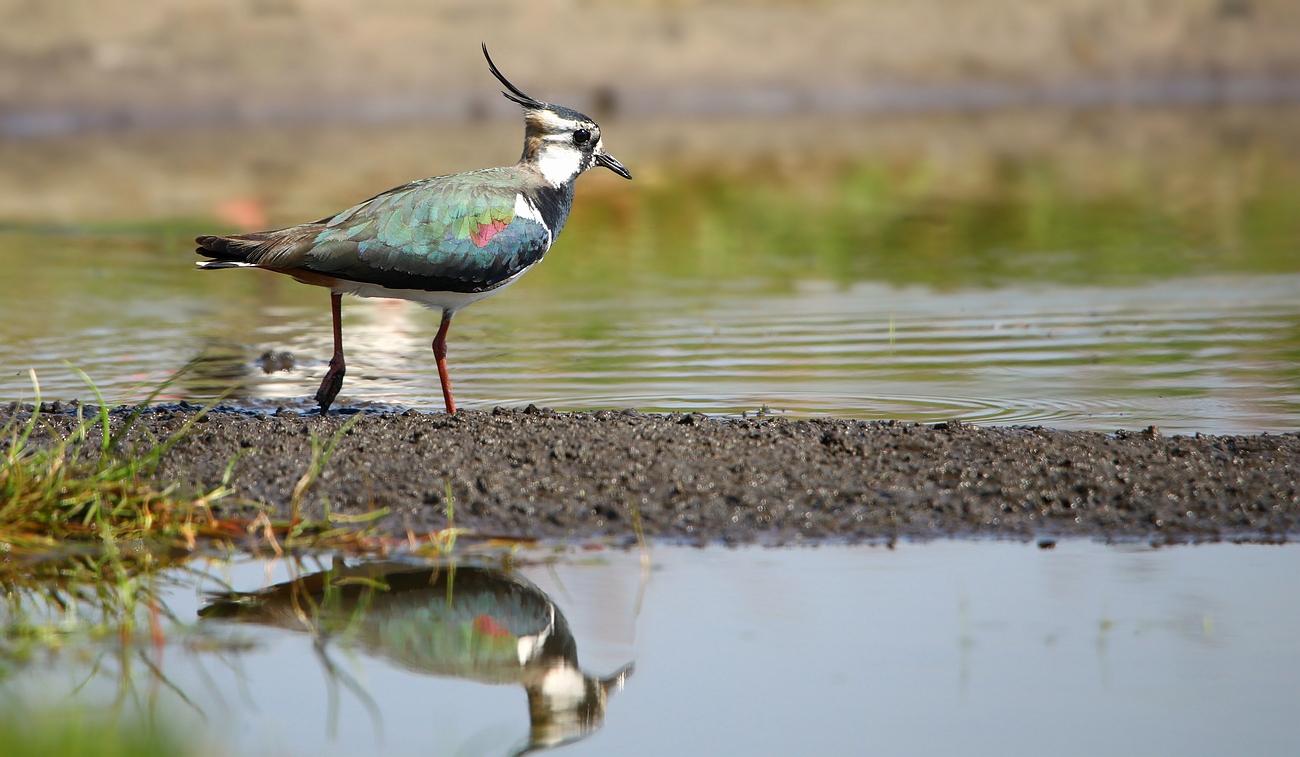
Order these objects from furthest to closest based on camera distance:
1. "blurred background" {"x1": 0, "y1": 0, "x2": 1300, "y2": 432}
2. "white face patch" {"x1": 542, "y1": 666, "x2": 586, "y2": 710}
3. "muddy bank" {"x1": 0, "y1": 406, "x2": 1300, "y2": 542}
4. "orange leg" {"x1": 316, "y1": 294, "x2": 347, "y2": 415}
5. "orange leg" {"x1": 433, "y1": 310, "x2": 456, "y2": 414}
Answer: "blurred background" {"x1": 0, "y1": 0, "x2": 1300, "y2": 432}, "orange leg" {"x1": 316, "y1": 294, "x2": 347, "y2": 415}, "orange leg" {"x1": 433, "y1": 310, "x2": 456, "y2": 414}, "muddy bank" {"x1": 0, "y1": 406, "x2": 1300, "y2": 542}, "white face patch" {"x1": 542, "y1": 666, "x2": 586, "y2": 710}

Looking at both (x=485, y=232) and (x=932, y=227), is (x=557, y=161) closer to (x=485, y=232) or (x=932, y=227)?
(x=485, y=232)

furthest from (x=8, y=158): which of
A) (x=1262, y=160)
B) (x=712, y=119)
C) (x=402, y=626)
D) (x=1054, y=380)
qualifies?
(x=402, y=626)

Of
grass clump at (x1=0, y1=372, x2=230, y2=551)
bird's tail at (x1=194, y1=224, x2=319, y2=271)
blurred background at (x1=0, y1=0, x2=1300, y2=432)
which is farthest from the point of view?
blurred background at (x1=0, y1=0, x2=1300, y2=432)

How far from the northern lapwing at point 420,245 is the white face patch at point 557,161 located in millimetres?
231

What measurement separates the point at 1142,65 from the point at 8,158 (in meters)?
18.1

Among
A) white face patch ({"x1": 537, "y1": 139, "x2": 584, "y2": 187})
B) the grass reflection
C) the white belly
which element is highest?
the grass reflection

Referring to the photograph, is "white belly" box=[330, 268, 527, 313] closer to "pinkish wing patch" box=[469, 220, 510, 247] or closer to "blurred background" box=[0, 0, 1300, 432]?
"pinkish wing patch" box=[469, 220, 510, 247]

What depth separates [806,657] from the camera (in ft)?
13.9

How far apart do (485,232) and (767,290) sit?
4515mm

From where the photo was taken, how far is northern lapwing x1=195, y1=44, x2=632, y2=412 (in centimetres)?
675

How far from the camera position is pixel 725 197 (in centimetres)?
1662

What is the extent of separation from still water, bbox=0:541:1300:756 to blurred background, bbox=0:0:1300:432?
2.20 m

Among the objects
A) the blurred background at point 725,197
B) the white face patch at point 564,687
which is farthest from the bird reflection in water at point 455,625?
the blurred background at point 725,197

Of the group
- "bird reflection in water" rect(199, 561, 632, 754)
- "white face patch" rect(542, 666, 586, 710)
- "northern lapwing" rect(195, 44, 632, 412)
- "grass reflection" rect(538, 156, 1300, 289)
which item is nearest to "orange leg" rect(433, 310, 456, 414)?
"northern lapwing" rect(195, 44, 632, 412)
